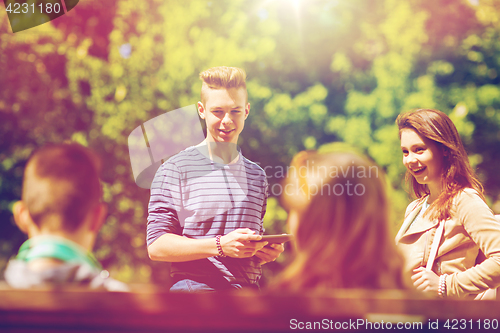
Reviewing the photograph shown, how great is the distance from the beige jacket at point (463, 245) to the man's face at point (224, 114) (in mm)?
1053

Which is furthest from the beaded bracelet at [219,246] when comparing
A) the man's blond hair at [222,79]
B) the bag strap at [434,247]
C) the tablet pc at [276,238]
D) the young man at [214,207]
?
the bag strap at [434,247]

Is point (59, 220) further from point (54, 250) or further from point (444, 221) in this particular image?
point (444, 221)

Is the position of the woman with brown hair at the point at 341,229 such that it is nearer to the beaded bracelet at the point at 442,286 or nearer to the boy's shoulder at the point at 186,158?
the beaded bracelet at the point at 442,286

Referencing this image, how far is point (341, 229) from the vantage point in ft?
4.82

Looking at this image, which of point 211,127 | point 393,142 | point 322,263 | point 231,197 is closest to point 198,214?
point 231,197

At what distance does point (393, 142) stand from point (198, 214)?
920cm

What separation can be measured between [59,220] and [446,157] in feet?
6.02

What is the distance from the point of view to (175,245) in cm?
215

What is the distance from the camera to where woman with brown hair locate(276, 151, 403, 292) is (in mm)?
1415

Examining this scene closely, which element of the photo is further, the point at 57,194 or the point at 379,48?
the point at 379,48

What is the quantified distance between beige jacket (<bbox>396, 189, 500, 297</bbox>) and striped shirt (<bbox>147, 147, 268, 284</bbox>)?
79 centimetres

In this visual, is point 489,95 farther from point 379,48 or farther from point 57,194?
point 57,194

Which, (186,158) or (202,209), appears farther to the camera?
(186,158)

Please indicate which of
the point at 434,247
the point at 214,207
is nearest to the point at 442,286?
the point at 434,247
